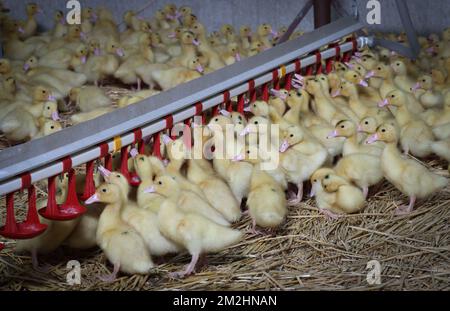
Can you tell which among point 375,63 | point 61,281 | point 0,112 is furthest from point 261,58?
point 61,281

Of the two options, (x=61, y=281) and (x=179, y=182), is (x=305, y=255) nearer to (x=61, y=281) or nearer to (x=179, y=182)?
(x=179, y=182)

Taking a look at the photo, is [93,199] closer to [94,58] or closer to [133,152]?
[133,152]

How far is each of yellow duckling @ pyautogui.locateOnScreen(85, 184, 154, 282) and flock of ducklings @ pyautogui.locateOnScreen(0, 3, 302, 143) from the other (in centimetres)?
95

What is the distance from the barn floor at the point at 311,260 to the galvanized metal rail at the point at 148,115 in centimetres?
39

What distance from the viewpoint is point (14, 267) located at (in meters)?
2.90

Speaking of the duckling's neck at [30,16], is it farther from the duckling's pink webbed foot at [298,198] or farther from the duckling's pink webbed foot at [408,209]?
the duckling's pink webbed foot at [408,209]

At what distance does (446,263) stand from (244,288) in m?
0.80

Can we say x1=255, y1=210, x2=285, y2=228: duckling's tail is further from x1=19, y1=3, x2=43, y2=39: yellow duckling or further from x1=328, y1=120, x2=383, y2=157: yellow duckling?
x1=19, y1=3, x2=43, y2=39: yellow duckling

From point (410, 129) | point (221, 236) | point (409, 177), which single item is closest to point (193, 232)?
point (221, 236)

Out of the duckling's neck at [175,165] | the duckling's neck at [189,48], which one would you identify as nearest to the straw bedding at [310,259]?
the duckling's neck at [175,165]

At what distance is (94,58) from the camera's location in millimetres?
4762

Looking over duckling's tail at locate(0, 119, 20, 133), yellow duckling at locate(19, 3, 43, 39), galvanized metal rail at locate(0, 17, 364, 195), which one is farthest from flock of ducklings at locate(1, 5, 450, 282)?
yellow duckling at locate(19, 3, 43, 39)

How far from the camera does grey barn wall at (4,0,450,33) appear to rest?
5.51 m

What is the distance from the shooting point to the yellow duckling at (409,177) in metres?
3.26
